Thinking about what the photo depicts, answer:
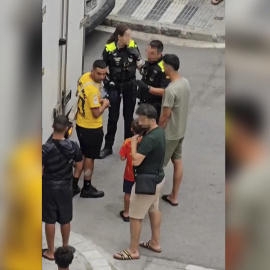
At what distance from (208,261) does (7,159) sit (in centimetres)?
497

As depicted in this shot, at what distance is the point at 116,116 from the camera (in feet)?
24.6

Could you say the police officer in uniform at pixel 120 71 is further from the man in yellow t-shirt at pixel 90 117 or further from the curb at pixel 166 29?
the curb at pixel 166 29

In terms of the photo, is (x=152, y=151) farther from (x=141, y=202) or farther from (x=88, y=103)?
(x=88, y=103)

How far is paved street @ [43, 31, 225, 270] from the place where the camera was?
19.7 feet

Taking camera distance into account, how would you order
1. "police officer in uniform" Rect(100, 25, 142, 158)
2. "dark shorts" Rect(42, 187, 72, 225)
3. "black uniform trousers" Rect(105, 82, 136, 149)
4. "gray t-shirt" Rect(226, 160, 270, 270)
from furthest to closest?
1. "black uniform trousers" Rect(105, 82, 136, 149)
2. "police officer in uniform" Rect(100, 25, 142, 158)
3. "dark shorts" Rect(42, 187, 72, 225)
4. "gray t-shirt" Rect(226, 160, 270, 270)

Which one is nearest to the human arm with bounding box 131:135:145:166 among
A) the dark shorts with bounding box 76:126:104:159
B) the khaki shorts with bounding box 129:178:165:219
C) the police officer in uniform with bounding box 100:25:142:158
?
the khaki shorts with bounding box 129:178:165:219

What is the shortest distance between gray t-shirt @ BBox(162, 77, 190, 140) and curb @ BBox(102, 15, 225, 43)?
544 centimetres

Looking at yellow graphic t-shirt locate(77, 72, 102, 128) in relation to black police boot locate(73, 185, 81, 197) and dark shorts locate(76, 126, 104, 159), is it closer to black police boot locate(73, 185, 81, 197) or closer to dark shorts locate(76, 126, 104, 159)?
dark shorts locate(76, 126, 104, 159)

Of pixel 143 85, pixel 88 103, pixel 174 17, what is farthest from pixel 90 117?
pixel 174 17

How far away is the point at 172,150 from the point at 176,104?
0.52 meters

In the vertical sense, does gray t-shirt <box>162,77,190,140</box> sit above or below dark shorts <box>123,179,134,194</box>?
above

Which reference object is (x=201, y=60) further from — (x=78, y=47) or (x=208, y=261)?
(x=208, y=261)

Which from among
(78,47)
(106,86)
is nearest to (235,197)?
(106,86)

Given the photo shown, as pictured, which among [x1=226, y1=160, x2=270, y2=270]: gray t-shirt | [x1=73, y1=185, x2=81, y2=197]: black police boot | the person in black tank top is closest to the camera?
[x1=226, y1=160, x2=270, y2=270]: gray t-shirt
